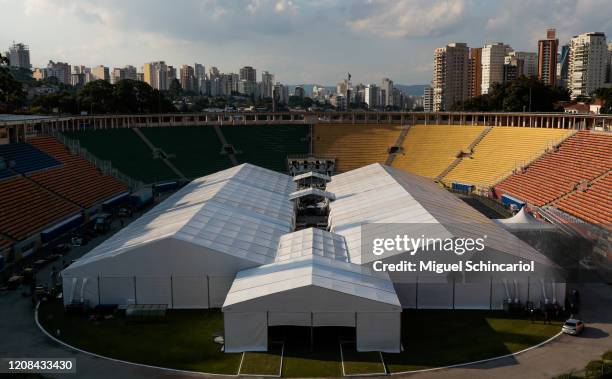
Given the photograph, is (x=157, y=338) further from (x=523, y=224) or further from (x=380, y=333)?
(x=523, y=224)

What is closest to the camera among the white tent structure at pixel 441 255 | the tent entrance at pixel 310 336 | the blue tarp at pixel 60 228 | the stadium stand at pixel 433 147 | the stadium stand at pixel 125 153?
the tent entrance at pixel 310 336

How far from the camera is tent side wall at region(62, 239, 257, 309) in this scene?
21.8 metres

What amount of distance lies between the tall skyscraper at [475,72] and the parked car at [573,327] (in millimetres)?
179764

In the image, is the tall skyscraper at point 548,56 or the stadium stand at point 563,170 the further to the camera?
the tall skyscraper at point 548,56

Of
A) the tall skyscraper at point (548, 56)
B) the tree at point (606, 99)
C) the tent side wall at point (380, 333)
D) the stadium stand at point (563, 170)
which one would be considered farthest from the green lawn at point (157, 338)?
the tall skyscraper at point (548, 56)

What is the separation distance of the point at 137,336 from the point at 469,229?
14.0m

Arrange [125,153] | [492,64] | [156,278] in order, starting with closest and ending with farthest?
[156,278]
[125,153]
[492,64]

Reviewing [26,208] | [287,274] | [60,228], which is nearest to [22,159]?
[26,208]

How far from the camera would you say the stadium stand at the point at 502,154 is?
47906mm

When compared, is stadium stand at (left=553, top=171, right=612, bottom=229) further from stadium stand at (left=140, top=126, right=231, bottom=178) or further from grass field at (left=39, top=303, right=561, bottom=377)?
stadium stand at (left=140, top=126, right=231, bottom=178)

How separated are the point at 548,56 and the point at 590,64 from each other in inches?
641

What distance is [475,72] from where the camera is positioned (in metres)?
191

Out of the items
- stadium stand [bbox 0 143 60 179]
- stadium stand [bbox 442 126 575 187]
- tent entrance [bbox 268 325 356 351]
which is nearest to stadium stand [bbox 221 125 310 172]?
stadium stand [bbox 442 126 575 187]

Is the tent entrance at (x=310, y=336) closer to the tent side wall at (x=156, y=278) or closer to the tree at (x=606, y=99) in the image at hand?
the tent side wall at (x=156, y=278)
